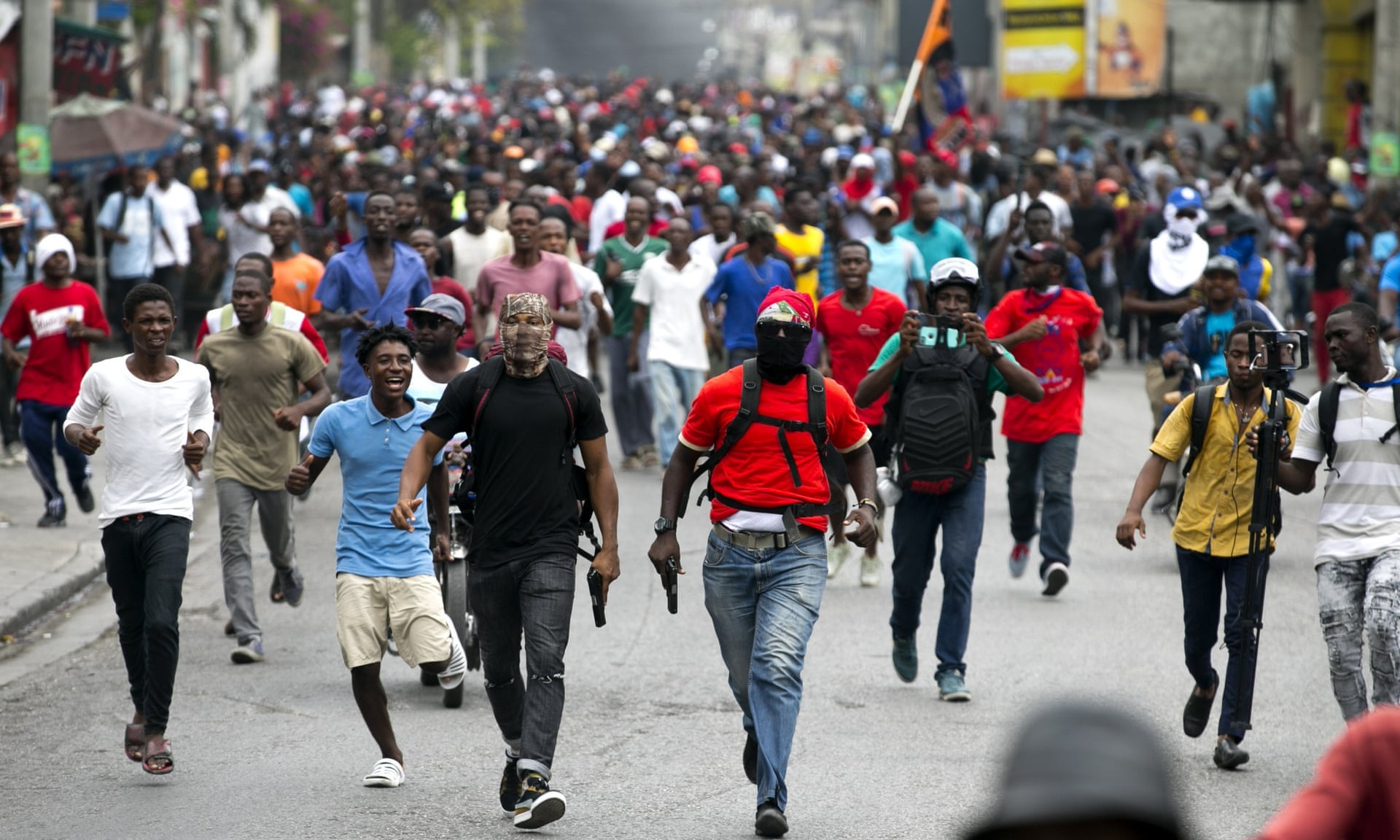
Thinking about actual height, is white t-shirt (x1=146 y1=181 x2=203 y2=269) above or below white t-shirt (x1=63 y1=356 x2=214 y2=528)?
above

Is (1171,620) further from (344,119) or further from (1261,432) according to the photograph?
(344,119)

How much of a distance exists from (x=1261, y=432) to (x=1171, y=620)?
10.2 ft

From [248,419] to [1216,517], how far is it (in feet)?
13.7

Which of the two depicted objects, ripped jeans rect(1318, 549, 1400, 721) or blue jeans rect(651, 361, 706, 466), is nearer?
ripped jeans rect(1318, 549, 1400, 721)

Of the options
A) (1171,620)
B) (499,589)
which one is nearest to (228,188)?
(1171,620)

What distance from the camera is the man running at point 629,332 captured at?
14.4m

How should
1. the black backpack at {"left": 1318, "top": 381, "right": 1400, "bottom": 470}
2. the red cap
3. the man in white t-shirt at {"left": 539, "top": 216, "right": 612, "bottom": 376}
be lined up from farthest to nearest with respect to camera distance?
the man in white t-shirt at {"left": 539, "top": 216, "right": 612, "bottom": 376}, the black backpack at {"left": 1318, "top": 381, "right": 1400, "bottom": 470}, the red cap

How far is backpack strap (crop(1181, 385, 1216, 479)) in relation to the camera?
24.2ft

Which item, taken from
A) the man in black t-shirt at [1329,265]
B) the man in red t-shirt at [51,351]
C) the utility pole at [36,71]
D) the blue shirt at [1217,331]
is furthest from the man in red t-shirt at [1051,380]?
the utility pole at [36,71]

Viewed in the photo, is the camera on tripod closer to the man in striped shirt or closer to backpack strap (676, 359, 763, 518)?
the man in striped shirt

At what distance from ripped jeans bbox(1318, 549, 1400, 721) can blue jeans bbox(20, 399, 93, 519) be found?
764cm

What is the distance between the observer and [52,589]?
10336mm

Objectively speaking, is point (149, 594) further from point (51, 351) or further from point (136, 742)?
point (51, 351)

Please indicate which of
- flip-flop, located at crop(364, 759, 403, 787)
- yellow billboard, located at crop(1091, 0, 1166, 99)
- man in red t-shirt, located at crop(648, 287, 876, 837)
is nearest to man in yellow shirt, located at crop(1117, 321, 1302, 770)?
man in red t-shirt, located at crop(648, 287, 876, 837)
